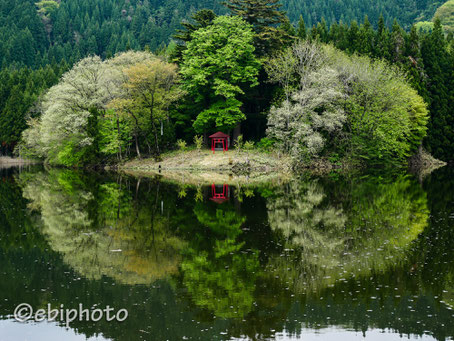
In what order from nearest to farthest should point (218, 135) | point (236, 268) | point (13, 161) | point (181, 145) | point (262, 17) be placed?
point (236, 268) < point (218, 135) < point (181, 145) < point (262, 17) < point (13, 161)

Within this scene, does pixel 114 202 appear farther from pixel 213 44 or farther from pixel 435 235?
pixel 213 44

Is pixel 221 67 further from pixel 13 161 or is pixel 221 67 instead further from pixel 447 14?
Result: pixel 447 14

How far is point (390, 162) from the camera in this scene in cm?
6184

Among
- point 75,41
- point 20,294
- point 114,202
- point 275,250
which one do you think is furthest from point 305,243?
point 75,41

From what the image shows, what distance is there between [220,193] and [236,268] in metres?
18.1

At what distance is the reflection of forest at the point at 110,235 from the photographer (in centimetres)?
1524

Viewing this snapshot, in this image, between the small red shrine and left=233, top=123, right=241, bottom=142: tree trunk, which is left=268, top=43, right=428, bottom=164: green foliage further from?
the small red shrine

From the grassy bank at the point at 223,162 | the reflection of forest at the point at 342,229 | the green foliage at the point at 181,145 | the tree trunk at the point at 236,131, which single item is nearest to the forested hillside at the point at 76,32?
the green foliage at the point at 181,145

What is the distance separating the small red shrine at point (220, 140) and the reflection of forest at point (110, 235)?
82.7 feet

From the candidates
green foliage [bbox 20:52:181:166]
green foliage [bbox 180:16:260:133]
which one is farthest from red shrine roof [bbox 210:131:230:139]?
green foliage [bbox 20:52:181:166]

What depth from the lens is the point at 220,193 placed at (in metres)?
33.1

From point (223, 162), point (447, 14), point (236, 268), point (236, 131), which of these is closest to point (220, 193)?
point (236, 268)

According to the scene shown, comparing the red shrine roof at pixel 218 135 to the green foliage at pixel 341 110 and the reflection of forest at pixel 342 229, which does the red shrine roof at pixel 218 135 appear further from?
the reflection of forest at pixel 342 229

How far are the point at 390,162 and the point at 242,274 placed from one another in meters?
51.8
